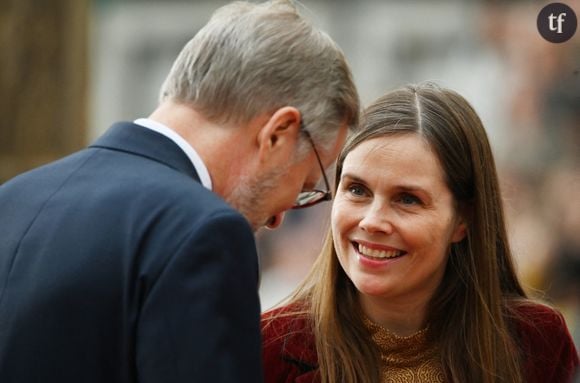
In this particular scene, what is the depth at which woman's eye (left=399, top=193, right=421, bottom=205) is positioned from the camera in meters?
2.96

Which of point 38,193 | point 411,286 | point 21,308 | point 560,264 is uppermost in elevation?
point 38,193

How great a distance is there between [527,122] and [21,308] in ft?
10.6

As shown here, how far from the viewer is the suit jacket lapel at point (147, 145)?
2.13 metres

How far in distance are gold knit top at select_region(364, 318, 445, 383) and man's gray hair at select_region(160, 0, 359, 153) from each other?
0.89m

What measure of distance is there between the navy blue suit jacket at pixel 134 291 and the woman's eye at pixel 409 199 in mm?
1031

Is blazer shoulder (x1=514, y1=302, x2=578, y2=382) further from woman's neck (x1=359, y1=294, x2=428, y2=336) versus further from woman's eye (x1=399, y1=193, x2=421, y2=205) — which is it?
woman's eye (x1=399, y1=193, x2=421, y2=205)

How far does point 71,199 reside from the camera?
203 cm

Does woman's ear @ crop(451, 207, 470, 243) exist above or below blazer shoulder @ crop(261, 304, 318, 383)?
above

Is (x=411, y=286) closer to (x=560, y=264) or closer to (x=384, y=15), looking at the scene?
(x=560, y=264)

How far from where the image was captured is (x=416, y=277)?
9.78 feet

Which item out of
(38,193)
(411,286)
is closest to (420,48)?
(411,286)

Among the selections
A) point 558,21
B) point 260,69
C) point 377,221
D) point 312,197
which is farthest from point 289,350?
point 558,21

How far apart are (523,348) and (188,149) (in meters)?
1.43

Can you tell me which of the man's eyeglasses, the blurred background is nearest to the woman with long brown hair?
the man's eyeglasses
